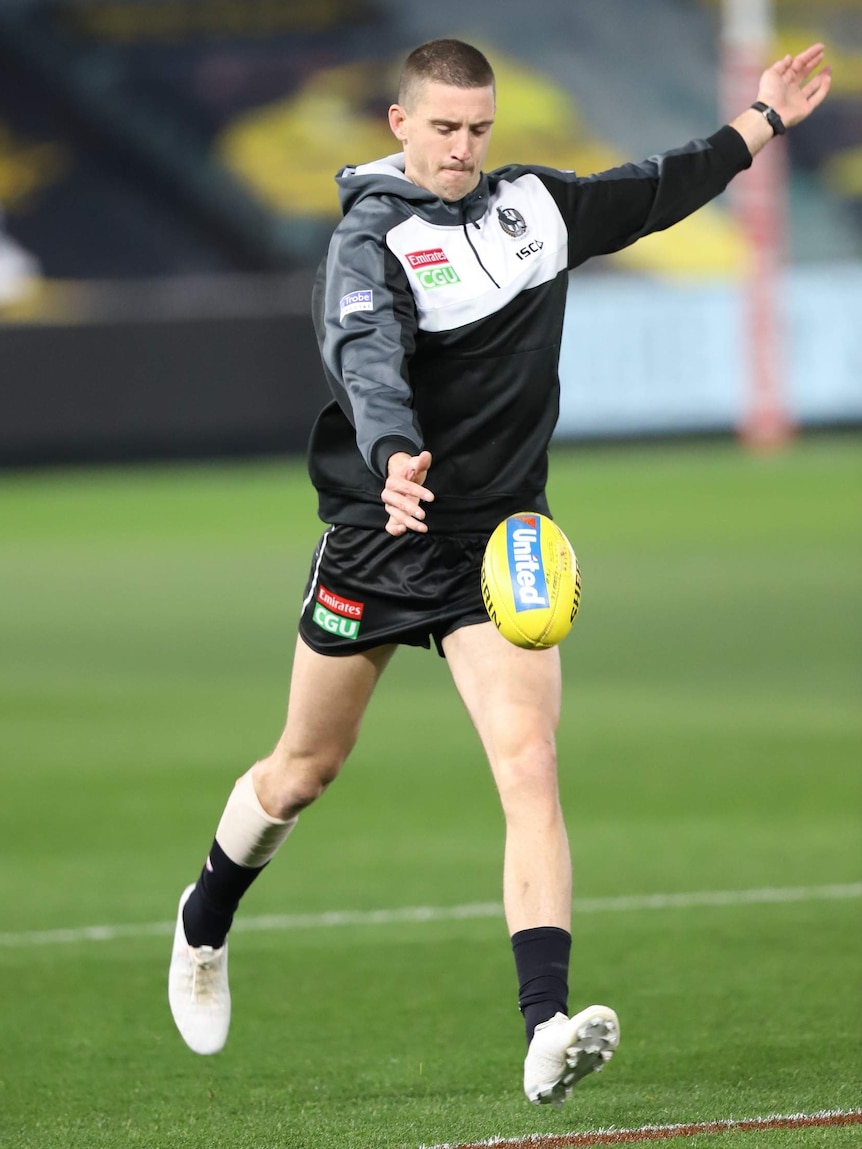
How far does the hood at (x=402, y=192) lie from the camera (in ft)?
17.2

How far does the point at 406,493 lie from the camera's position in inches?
186

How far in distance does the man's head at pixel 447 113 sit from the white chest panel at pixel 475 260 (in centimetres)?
12

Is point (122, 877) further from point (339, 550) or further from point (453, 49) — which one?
point (453, 49)

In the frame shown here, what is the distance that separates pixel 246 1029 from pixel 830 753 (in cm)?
469

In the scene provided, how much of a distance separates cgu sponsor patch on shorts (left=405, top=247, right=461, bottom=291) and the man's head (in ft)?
0.54

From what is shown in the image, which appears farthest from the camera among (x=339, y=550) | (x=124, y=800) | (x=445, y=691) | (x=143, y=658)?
(x=143, y=658)

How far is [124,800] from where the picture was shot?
Answer: 9383mm

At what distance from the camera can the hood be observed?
525cm

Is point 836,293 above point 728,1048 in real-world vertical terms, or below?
above

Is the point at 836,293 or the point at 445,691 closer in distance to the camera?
the point at 445,691

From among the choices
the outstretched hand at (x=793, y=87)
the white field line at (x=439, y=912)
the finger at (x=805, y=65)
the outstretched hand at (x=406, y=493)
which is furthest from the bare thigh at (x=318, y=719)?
the finger at (x=805, y=65)

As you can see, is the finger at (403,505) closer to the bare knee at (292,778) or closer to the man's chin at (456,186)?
the man's chin at (456,186)

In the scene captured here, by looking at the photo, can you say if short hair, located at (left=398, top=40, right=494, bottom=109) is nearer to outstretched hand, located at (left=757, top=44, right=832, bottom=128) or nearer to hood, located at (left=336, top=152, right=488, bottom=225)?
hood, located at (left=336, top=152, right=488, bottom=225)

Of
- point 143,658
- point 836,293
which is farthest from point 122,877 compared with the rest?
point 836,293
